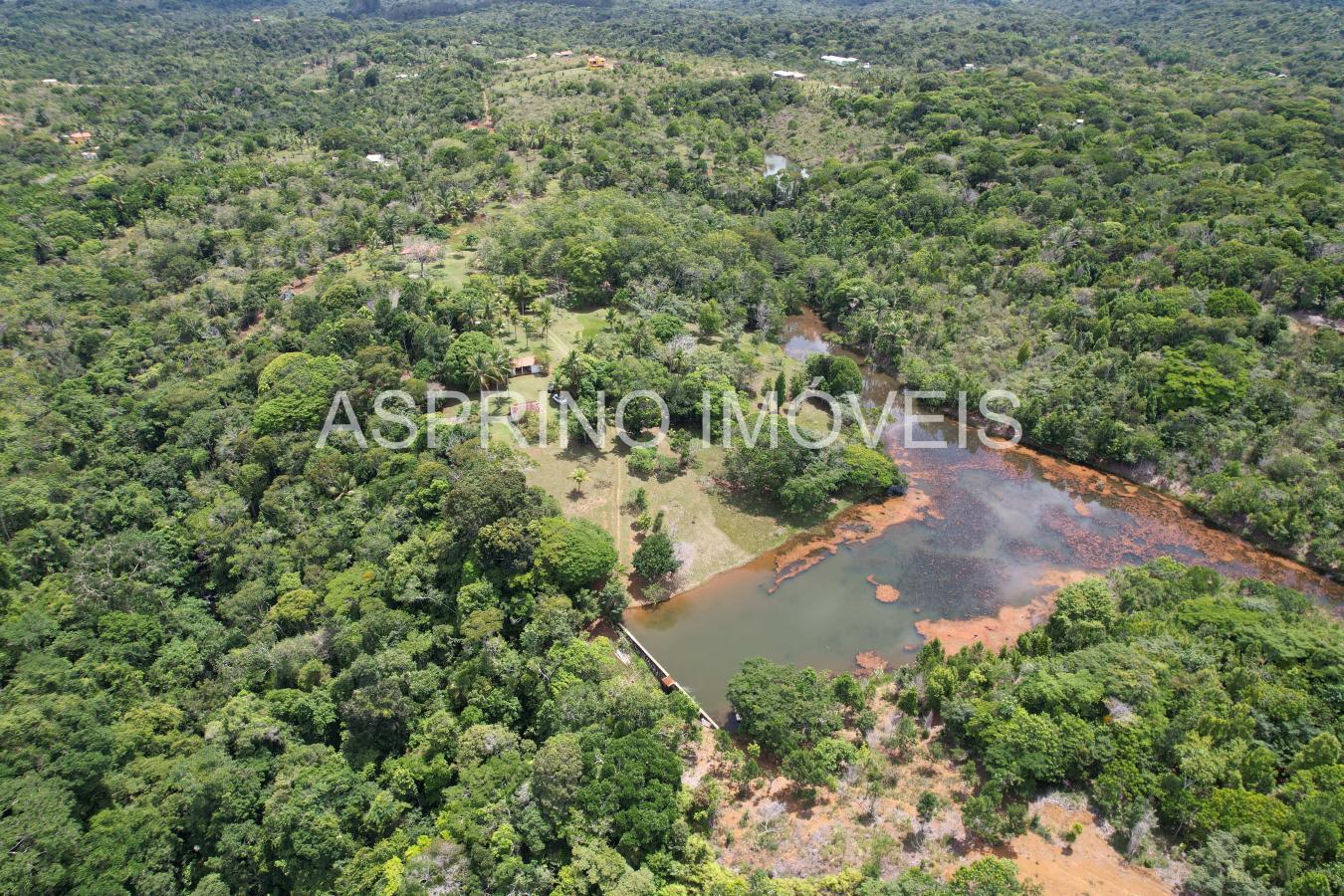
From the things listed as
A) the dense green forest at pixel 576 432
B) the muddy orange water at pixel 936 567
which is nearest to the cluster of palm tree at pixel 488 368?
the dense green forest at pixel 576 432

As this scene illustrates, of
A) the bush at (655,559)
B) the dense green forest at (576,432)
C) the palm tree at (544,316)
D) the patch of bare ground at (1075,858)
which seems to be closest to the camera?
the patch of bare ground at (1075,858)

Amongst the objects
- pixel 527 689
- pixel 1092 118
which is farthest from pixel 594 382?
pixel 1092 118

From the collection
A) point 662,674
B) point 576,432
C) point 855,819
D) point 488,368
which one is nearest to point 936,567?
point 855,819

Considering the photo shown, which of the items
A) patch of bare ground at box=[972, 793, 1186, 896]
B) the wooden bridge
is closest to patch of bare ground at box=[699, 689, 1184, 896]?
patch of bare ground at box=[972, 793, 1186, 896]

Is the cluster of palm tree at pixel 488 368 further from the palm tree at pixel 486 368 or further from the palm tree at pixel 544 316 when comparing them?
the palm tree at pixel 544 316

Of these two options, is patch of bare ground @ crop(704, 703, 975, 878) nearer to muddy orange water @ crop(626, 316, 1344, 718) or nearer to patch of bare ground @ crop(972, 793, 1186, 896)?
patch of bare ground @ crop(972, 793, 1186, 896)

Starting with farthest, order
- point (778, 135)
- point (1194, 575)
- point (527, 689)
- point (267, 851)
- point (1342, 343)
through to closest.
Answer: point (778, 135) → point (1342, 343) → point (1194, 575) → point (527, 689) → point (267, 851)

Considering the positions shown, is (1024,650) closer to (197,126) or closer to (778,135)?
(778,135)
